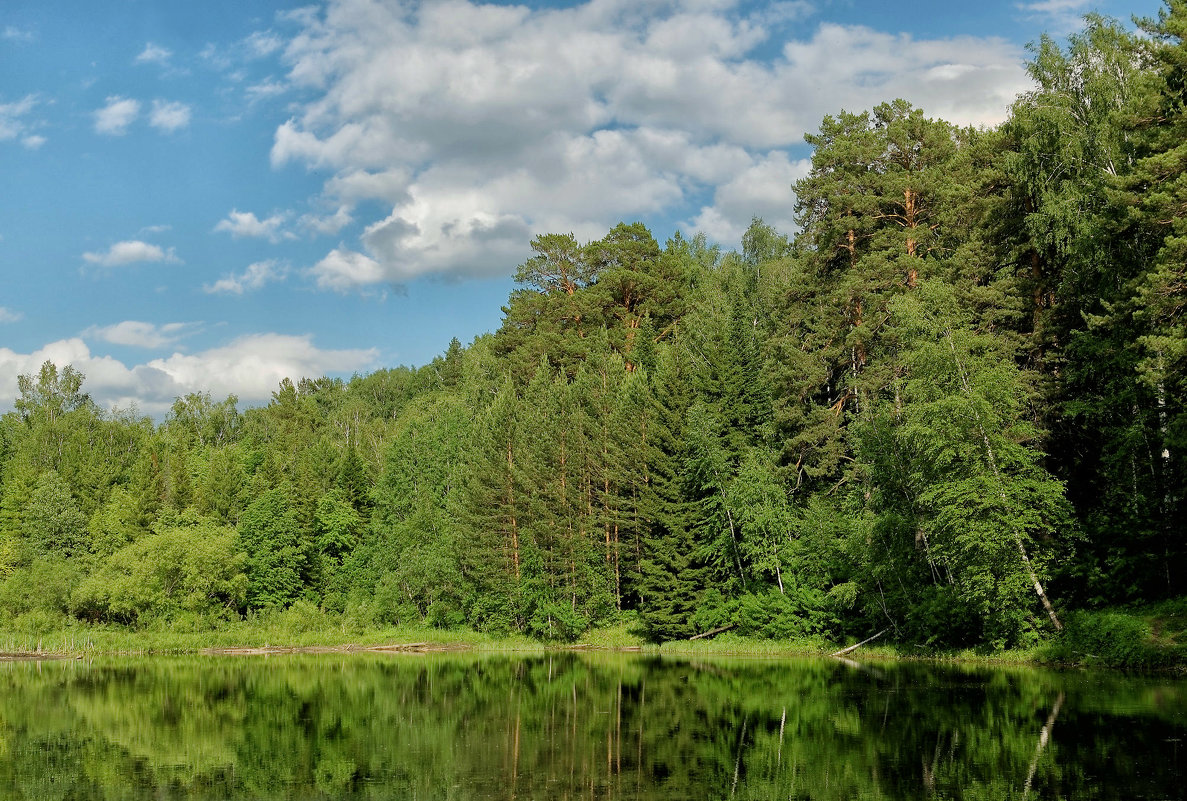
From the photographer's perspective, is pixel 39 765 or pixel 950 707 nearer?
pixel 39 765

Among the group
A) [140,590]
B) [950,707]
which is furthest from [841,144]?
[140,590]

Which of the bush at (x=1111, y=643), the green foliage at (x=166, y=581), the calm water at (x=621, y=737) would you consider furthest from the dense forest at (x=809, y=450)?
the calm water at (x=621, y=737)

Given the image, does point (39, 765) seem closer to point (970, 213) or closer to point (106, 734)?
point (106, 734)

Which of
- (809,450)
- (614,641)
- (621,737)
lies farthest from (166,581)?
(621,737)

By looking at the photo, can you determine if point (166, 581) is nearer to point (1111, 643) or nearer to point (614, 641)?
point (614, 641)

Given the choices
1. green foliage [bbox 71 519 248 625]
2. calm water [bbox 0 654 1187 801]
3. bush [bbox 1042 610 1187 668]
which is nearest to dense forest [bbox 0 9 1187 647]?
green foliage [bbox 71 519 248 625]

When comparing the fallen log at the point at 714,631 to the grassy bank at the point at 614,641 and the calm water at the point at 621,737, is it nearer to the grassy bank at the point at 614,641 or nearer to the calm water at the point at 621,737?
the grassy bank at the point at 614,641

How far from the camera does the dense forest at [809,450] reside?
37188 millimetres

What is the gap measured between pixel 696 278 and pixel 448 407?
28.5 metres

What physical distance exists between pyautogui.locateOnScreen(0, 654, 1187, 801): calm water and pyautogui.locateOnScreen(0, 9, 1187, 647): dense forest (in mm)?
7914

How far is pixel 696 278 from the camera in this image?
92.9 metres

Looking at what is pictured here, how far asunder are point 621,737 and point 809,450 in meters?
31.5

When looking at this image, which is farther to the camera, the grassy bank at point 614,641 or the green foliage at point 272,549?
the green foliage at point 272,549

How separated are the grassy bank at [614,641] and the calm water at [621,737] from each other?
2404mm
